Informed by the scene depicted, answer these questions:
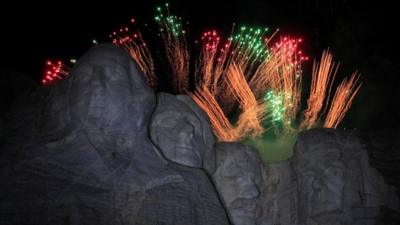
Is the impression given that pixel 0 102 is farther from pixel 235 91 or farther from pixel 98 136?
pixel 235 91

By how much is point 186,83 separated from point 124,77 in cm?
820

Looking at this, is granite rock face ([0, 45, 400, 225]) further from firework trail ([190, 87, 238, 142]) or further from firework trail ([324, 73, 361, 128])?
firework trail ([324, 73, 361, 128])

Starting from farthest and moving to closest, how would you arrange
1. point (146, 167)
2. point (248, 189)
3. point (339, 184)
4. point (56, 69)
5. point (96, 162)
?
point (56, 69) → point (248, 189) → point (339, 184) → point (146, 167) → point (96, 162)

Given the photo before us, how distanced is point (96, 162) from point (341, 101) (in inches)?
422

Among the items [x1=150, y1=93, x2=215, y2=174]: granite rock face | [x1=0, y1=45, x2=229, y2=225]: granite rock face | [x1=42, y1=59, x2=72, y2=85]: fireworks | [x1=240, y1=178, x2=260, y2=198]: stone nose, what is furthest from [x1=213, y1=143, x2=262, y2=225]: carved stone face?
[x1=42, y1=59, x2=72, y2=85]: fireworks

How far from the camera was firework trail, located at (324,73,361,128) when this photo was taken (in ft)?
49.9

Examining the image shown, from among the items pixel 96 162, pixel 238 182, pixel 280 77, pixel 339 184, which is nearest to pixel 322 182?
pixel 339 184

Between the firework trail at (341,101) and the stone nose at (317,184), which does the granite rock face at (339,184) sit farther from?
the firework trail at (341,101)

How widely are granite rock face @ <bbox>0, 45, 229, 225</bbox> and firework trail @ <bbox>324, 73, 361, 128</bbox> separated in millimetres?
8996

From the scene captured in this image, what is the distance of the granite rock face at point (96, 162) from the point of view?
587cm

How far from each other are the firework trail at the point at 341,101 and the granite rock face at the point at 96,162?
354 inches

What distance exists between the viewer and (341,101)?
15.4 metres

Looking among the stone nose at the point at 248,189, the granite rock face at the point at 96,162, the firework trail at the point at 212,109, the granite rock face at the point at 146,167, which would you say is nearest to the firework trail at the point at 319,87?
the firework trail at the point at 212,109

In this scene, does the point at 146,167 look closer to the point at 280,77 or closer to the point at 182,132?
the point at 182,132
